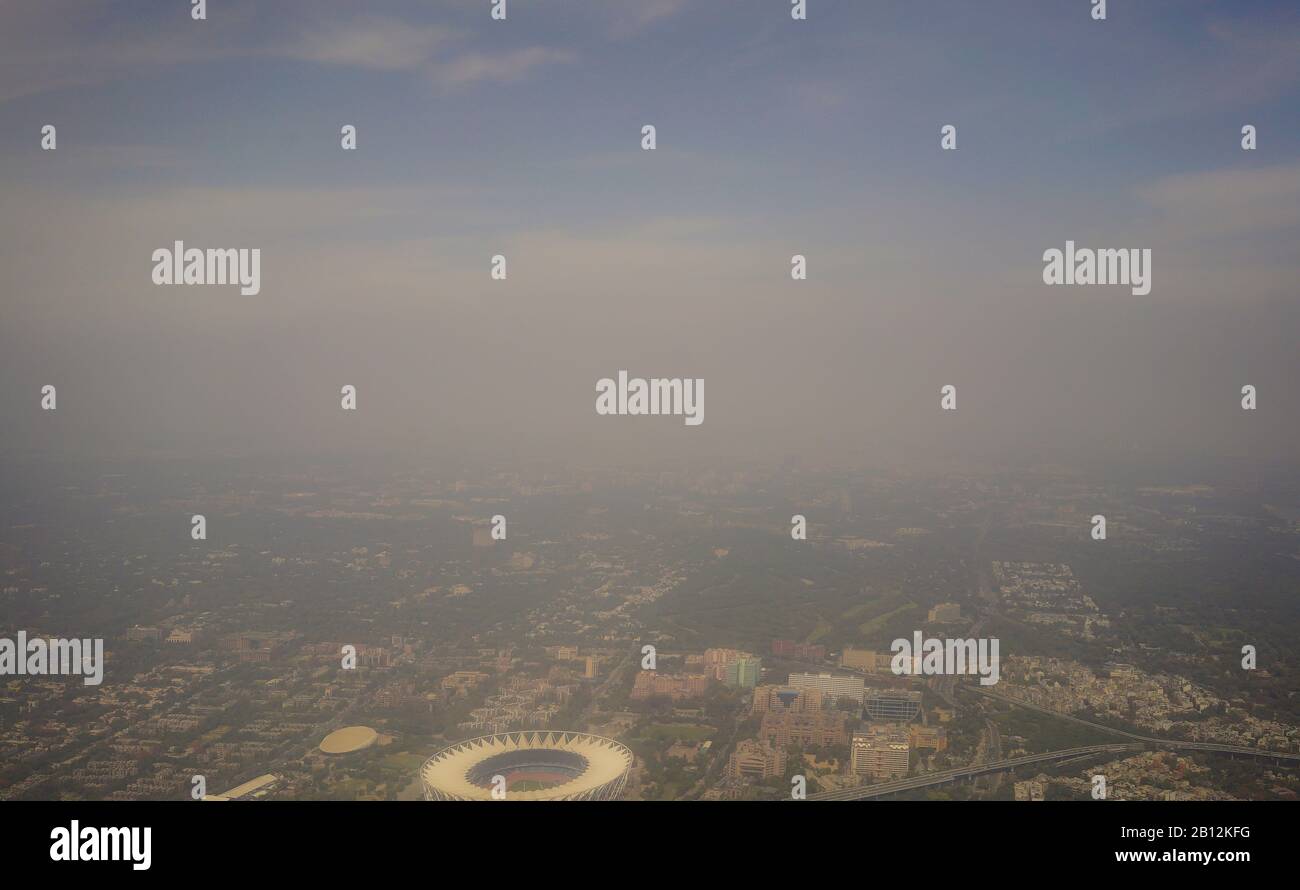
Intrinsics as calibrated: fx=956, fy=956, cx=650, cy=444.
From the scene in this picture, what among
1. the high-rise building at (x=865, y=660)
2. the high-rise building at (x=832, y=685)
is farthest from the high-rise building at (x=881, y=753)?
the high-rise building at (x=865, y=660)

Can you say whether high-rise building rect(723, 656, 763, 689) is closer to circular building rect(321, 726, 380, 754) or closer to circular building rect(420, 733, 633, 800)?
circular building rect(420, 733, 633, 800)

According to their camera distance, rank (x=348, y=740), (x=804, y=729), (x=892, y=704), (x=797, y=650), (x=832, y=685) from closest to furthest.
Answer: (x=348, y=740) < (x=804, y=729) < (x=892, y=704) < (x=832, y=685) < (x=797, y=650)

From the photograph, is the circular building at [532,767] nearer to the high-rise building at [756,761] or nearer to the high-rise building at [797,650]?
the high-rise building at [756,761]

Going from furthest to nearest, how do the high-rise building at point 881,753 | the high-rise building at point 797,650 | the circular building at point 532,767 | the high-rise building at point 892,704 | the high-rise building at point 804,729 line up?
1. the high-rise building at point 797,650
2. the high-rise building at point 892,704
3. the high-rise building at point 804,729
4. the high-rise building at point 881,753
5. the circular building at point 532,767

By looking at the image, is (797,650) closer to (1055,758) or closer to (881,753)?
(881,753)

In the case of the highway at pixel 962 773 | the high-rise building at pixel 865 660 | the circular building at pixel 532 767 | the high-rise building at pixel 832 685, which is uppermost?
the high-rise building at pixel 865 660

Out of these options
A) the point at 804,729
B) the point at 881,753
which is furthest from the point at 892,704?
the point at 804,729

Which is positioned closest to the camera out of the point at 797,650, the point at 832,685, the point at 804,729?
the point at 804,729
